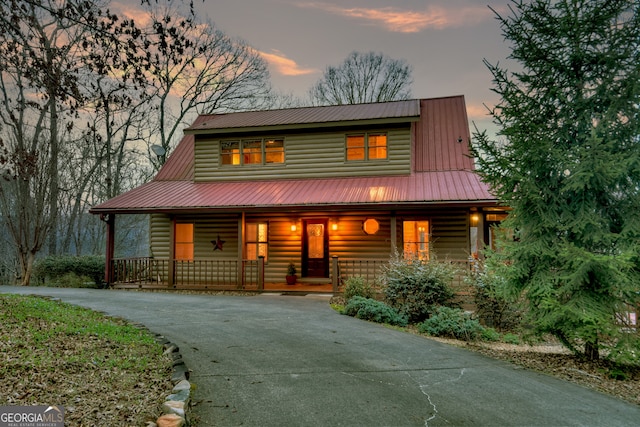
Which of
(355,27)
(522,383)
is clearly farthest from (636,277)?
(355,27)

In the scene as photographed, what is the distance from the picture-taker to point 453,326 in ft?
25.7

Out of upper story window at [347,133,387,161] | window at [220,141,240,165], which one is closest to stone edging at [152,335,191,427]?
upper story window at [347,133,387,161]

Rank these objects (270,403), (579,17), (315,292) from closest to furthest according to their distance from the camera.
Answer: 1. (270,403)
2. (579,17)
3. (315,292)

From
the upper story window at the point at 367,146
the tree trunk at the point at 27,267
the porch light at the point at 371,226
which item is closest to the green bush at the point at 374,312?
the porch light at the point at 371,226

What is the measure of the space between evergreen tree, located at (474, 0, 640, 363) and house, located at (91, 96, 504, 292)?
608 cm

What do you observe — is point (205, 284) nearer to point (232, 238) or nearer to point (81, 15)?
point (232, 238)

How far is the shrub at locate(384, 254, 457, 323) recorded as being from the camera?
9133 mm

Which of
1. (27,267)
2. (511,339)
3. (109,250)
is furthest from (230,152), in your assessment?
(511,339)

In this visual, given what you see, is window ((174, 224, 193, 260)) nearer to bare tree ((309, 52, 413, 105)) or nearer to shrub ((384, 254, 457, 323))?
shrub ((384, 254, 457, 323))

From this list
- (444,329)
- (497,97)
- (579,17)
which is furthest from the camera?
(444,329)

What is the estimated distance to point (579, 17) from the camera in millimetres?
5988

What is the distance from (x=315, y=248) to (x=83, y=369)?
10.7 meters

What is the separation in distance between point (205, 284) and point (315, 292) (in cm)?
420

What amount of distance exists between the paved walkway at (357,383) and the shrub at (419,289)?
1.61m
